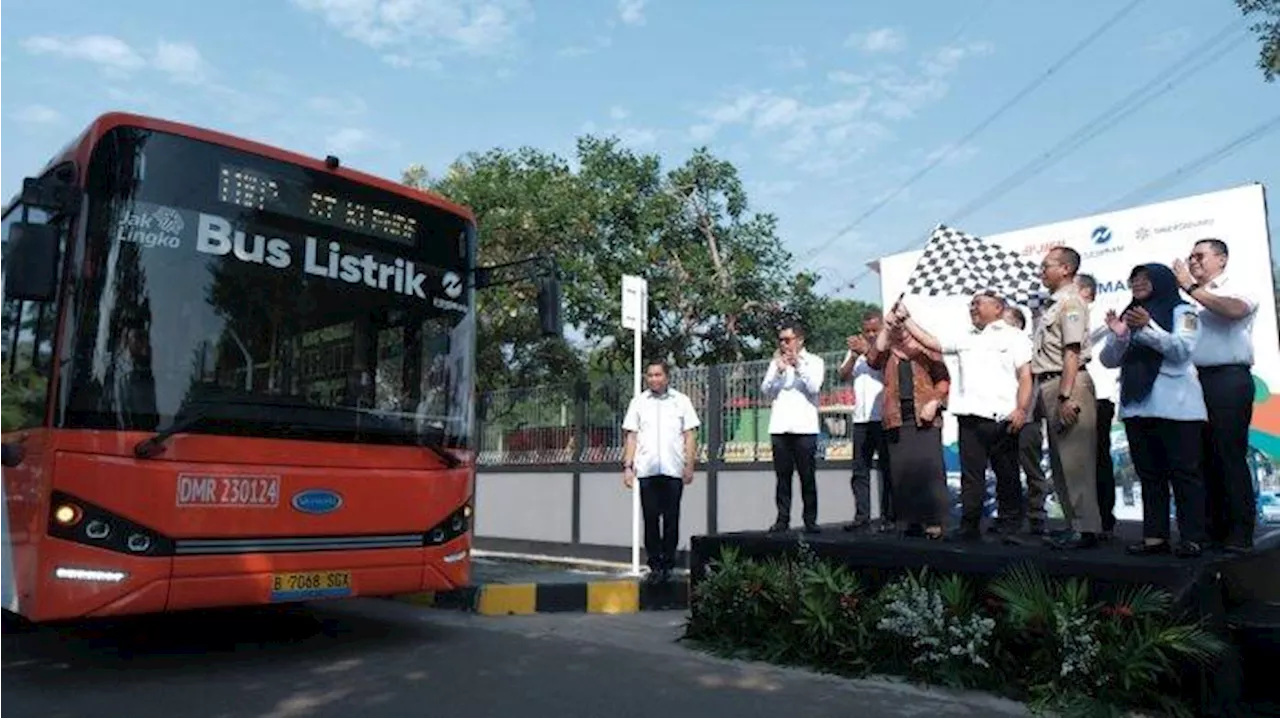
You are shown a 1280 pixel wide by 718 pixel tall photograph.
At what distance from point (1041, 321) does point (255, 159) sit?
4887 millimetres

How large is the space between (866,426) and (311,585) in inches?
165

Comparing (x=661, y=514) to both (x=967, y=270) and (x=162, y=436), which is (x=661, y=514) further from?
(x=162, y=436)

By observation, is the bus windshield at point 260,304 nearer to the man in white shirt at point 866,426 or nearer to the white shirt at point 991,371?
the man in white shirt at point 866,426

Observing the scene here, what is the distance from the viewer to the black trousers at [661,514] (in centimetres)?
803

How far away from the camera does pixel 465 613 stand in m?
7.94

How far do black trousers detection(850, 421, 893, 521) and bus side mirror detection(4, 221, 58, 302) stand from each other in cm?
546

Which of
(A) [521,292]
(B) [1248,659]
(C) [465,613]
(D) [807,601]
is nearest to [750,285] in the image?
(A) [521,292]

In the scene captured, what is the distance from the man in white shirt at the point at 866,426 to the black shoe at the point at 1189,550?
2528 millimetres

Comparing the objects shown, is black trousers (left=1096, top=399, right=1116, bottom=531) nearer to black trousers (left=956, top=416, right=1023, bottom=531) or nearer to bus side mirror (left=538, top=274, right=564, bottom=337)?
black trousers (left=956, top=416, right=1023, bottom=531)

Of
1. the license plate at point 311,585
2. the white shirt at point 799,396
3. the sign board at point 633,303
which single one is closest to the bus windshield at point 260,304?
the license plate at point 311,585

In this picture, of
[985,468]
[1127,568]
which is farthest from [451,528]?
[1127,568]

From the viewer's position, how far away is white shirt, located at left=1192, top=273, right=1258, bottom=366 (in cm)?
513

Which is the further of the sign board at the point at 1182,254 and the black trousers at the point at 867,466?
the sign board at the point at 1182,254

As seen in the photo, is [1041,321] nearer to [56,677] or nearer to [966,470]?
[966,470]
